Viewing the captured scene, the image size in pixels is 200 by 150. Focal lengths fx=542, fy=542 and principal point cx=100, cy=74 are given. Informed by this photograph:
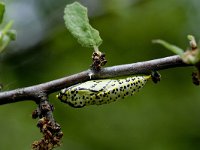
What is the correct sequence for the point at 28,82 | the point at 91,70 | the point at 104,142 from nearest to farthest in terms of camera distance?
1. the point at 91,70
2. the point at 28,82
3. the point at 104,142

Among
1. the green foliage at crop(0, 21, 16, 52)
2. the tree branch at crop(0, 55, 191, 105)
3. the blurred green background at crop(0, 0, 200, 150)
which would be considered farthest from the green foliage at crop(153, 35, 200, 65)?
the blurred green background at crop(0, 0, 200, 150)

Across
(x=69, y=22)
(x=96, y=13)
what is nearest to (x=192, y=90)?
(x=96, y=13)

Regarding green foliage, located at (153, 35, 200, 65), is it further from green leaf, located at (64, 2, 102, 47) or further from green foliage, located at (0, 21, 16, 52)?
green foliage, located at (0, 21, 16, 52)

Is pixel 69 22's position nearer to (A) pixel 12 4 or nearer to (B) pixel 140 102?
(B) pixel 140 102

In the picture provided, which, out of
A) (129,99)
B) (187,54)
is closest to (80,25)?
(187,54)

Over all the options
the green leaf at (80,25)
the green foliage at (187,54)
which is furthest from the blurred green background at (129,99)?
the green foliage at (187,54)

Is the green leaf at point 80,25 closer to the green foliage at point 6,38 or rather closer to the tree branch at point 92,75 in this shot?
the tree branch at point 92,75
